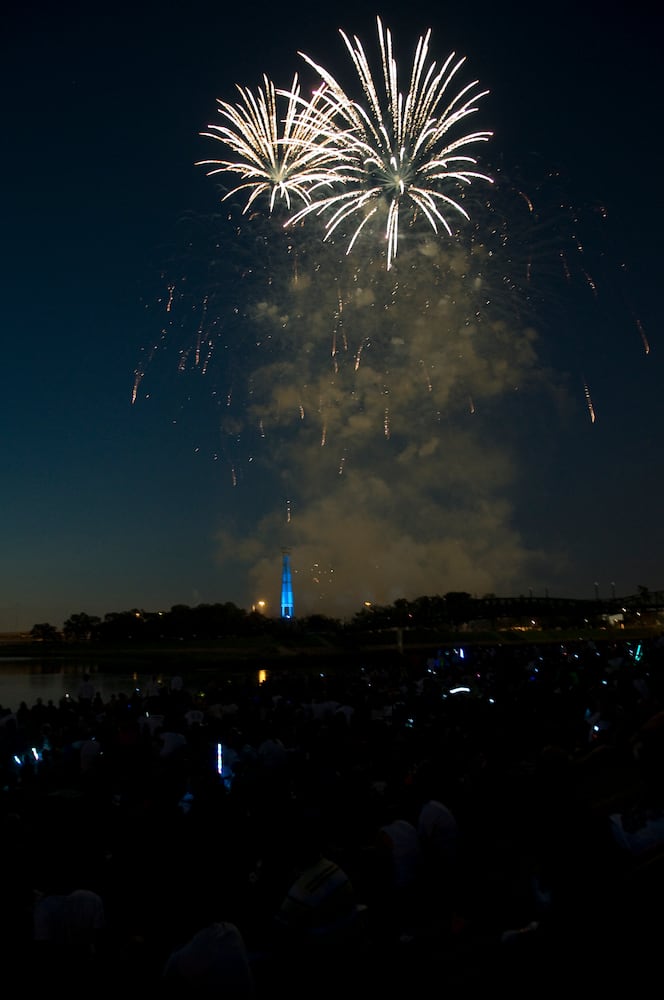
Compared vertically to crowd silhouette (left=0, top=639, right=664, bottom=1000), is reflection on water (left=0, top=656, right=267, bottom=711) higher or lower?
lower

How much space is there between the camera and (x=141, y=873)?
7188 mm

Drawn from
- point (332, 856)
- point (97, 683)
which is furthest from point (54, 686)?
point (332, 856)

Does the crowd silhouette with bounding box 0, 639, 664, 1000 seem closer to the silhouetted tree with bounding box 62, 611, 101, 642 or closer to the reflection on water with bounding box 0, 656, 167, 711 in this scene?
the reflection on water with bounding box 0, 656, 167, 711

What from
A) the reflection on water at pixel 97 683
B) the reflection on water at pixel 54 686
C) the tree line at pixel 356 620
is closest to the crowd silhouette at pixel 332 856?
the reflection on water at pixel 97 683

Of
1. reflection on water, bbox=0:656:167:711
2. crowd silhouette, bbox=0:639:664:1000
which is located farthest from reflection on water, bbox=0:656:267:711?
crowd silhouette, bbox=0:639:664:1000

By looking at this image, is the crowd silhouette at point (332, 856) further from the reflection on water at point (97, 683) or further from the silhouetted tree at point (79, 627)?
the silhouetted tree at point (79, 627)

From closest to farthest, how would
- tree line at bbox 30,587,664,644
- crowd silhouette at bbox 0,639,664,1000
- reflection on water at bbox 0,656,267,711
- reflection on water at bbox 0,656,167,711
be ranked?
crowd silhouette at bbox 0,639,664,1000, reflection on water at bbox 0,656,167,711, reflection on water at bbox 0,656,267,711, tree line at bbox 30,587,664,644

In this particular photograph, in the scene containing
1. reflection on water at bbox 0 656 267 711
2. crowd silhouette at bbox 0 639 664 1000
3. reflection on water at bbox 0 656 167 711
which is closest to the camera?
crowd silhouette at bbox 0 639 664 1000

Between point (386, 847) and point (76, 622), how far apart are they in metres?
204

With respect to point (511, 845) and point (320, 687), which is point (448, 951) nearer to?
point (511, 845)

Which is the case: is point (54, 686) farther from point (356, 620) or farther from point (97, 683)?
point (356, 620)

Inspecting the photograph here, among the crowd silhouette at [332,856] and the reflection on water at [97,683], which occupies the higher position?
the crowd silhouette at [332,856]

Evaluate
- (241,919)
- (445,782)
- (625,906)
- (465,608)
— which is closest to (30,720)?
(445,782)

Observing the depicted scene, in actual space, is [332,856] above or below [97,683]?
above
